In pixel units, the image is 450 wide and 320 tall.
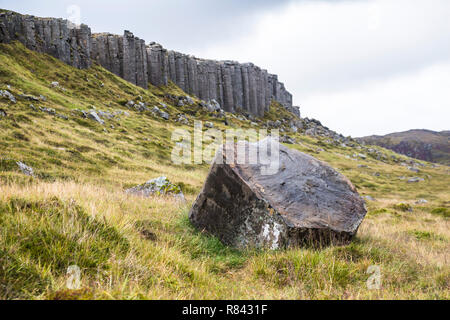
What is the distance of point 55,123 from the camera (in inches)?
1031

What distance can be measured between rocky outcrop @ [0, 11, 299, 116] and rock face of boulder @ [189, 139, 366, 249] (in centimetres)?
5968

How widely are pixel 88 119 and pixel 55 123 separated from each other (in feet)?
21.4

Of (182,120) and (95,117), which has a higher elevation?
(182,120)

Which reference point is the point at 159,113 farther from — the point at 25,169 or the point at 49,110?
the point at 25,169

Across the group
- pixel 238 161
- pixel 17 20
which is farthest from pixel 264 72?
pixel 238 161

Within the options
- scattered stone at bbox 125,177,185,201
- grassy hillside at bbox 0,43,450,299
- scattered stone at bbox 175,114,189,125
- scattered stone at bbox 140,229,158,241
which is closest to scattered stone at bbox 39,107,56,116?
scattered stone at bbox 125,177,185,201

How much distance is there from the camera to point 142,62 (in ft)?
256

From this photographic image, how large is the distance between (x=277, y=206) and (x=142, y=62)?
265 ft

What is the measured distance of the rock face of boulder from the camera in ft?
20.9

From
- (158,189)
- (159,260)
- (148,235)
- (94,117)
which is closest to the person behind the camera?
(159,260)
